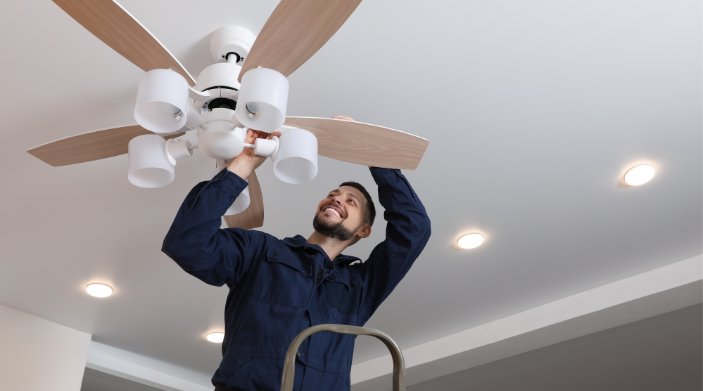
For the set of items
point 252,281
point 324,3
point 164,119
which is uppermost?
point 324,3

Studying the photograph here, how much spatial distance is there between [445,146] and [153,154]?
40.5 inches

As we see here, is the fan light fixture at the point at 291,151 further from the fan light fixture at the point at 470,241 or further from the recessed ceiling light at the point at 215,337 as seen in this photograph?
the recessed ceiling light at the point at 215,337

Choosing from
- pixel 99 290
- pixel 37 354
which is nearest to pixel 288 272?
pixel 99 290

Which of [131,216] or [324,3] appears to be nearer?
[324,3]

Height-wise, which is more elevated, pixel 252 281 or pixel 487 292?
pixel 487 292

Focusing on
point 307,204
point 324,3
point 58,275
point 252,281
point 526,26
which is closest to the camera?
point 324,3

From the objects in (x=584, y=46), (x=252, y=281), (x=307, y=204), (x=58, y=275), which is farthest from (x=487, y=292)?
(x=58, y=275)

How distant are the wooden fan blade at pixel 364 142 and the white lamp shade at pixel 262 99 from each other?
6.7 inches

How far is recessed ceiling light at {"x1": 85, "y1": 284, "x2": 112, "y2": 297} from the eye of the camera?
2768 millimetres

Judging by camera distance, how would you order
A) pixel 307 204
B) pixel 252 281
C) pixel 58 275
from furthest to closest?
1. pixel 58 275
2. pixel 307 204
3. pixel 252 281

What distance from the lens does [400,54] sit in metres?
1.64

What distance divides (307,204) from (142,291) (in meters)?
1.09

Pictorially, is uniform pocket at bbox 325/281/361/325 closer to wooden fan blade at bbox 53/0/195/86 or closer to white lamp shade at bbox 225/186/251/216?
white lamp shade at bbox 225/186/251/216

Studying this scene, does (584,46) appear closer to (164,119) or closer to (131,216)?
(164,119)
